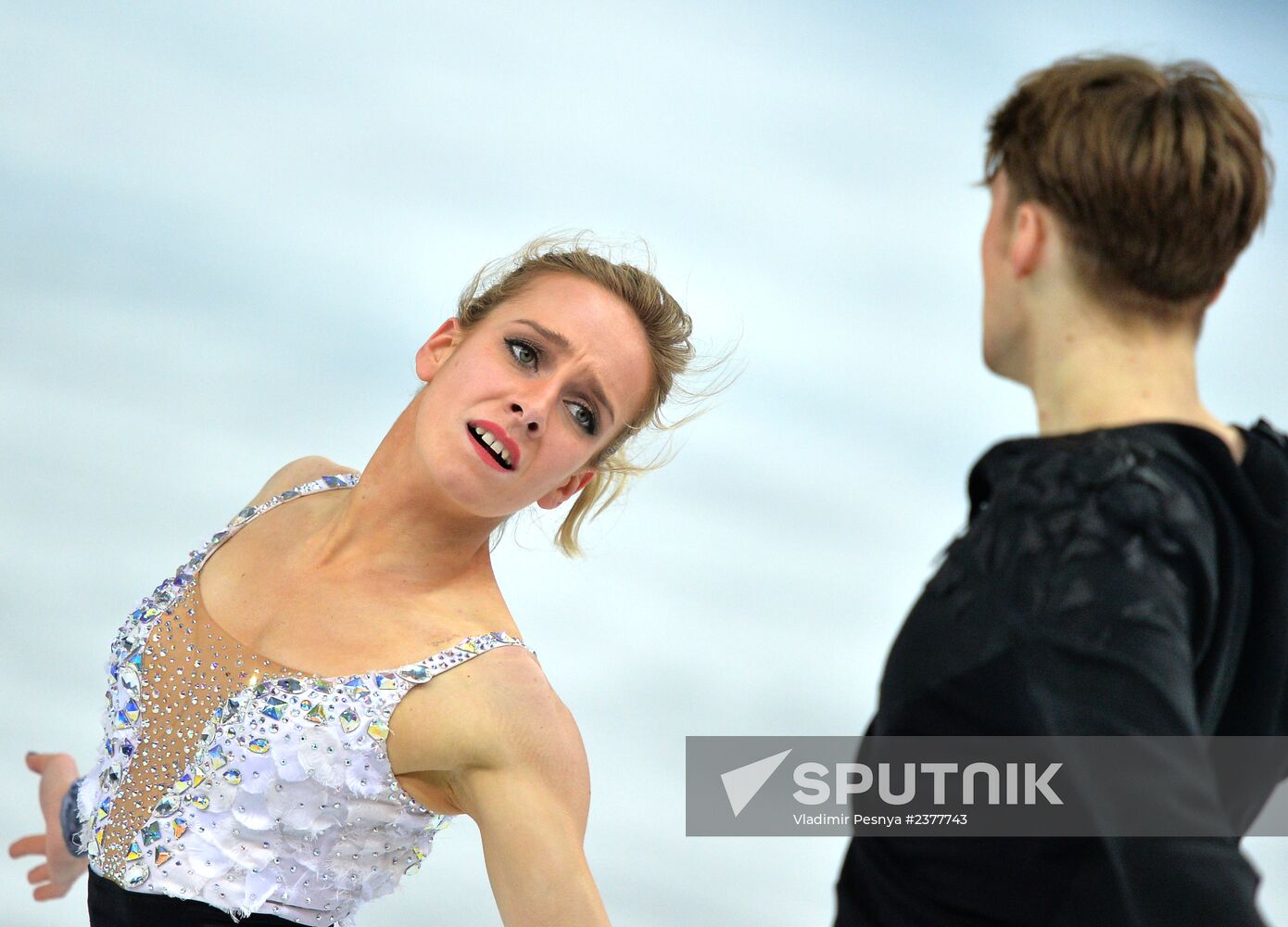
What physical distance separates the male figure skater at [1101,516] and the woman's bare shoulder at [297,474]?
1.99 metres

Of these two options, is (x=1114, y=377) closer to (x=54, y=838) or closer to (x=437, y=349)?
(x=437, y=349)

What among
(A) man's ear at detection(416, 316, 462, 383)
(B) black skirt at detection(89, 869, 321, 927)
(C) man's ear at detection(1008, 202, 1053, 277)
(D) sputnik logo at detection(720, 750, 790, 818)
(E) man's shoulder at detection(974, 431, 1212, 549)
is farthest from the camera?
(A) man's ear at detection(416, 316, 462, 383)

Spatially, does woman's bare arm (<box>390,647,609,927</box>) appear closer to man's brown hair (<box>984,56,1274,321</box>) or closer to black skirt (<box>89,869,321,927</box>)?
black skirt (<box>89,869,321,927</box>)

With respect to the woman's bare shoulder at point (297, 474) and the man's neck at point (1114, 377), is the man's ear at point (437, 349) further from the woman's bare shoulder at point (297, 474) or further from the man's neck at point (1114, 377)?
the man's neck at point (1114, 377)

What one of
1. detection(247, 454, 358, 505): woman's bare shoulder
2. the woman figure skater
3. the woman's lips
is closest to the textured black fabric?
the woman figure skater

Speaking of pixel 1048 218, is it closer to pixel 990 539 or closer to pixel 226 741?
pixel 990 539

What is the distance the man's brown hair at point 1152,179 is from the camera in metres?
1.51

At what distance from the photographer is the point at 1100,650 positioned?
53.6 inches

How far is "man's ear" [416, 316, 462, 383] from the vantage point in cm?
311

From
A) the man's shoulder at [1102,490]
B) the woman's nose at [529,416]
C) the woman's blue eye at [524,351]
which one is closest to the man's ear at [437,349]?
the woman's blue eye at [524,351]

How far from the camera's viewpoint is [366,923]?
4.21 metres

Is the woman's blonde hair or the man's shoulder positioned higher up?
the woman's blonde hair

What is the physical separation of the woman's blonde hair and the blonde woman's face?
0.03 metres

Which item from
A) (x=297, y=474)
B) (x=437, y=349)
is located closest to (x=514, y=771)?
(x=437, y=349)
